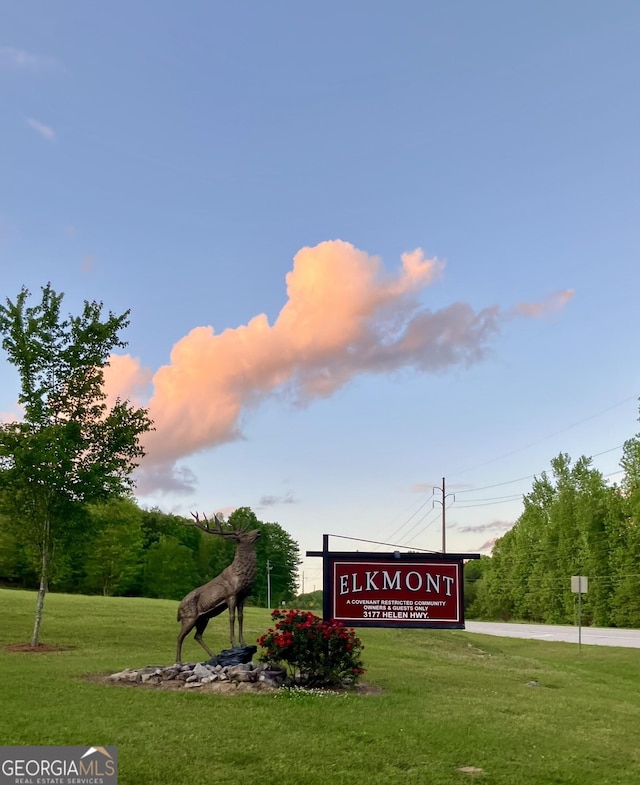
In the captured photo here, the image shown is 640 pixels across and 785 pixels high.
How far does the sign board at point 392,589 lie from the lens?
15.4 m

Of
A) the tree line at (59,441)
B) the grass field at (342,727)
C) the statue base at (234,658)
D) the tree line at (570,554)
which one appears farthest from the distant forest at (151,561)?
the statue base at (234,658)

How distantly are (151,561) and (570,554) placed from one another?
46.2 metres

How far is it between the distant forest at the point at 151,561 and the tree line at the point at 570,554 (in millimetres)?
27485

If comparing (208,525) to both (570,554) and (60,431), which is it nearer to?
(60,431)

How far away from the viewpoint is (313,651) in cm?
1345

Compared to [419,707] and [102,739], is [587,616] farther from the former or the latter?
[102,739]

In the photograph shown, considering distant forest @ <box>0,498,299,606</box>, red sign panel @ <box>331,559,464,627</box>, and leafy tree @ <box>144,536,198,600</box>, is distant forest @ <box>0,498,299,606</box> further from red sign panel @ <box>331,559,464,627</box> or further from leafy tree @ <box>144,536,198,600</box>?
red sign panel @ <box>331,559,464,627</box>

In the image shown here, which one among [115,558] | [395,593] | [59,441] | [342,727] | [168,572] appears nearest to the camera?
[342,727]

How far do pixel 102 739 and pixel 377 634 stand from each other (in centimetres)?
2198

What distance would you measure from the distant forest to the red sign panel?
49.3 m

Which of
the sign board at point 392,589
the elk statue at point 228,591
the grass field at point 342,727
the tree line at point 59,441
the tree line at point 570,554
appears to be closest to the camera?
the grass field at point 342,727

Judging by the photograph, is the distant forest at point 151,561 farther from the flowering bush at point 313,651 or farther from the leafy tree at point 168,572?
the flowering bush at point 313,651

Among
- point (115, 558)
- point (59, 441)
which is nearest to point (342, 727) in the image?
point (59, 441)

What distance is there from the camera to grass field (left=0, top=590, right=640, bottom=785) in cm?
828
